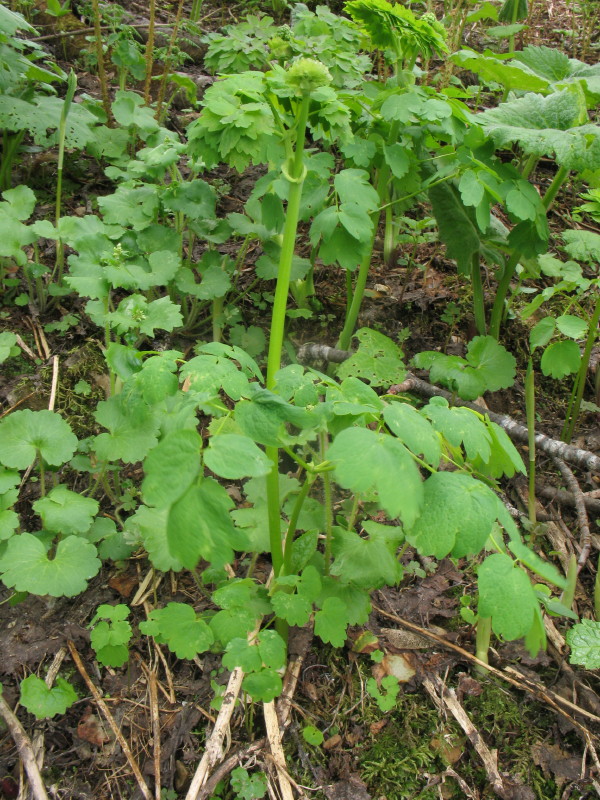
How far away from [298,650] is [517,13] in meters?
3.69

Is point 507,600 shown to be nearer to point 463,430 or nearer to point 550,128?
point 463,430

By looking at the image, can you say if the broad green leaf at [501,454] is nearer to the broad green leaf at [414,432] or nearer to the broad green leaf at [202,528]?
the broad green leaf at [414,432]

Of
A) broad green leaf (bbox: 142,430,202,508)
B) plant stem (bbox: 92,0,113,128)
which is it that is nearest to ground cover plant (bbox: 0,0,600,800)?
broad green leaf (bbox: 142,430,202,508)

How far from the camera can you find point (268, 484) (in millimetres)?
1458

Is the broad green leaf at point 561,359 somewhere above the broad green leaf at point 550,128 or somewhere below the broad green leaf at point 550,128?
below

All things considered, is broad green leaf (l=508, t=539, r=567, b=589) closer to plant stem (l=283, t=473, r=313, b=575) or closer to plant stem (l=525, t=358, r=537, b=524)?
plant stem (l=283, t=473, r=313, b=575)

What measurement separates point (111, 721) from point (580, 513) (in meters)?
1.61

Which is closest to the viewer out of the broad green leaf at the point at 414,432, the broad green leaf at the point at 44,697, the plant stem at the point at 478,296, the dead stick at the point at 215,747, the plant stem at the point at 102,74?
the broad green leaf at the point at 414,432

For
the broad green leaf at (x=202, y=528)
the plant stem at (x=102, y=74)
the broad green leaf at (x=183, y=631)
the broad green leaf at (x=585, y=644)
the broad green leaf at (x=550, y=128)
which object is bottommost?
the broad green leaf at (x=183, y=631)

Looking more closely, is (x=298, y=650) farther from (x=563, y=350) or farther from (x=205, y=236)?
(x=205, y=236)

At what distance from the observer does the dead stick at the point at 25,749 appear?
1432 millimetres

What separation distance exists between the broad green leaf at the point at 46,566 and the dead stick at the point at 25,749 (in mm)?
314

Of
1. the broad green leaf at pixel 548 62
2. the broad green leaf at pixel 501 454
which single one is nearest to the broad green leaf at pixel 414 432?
the broad green leaf at pixel 501 454

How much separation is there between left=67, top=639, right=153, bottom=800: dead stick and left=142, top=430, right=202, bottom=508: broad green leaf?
0.91m
